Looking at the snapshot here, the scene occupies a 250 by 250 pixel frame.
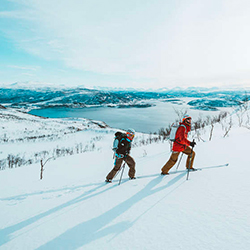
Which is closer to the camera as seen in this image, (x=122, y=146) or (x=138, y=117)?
(x=122, y=146)

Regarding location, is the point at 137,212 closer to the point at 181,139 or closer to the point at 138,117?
the point at 181,139

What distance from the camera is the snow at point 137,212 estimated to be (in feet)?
6.59

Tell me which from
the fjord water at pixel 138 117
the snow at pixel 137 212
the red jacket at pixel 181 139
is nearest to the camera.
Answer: the snow at pixel 137 212

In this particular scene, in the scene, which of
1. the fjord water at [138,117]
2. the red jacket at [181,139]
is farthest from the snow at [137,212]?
the fjord water at [138,117]

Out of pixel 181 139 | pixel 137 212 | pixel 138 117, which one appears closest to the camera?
pixel 137 212

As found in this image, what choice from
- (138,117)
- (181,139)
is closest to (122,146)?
(181,139)

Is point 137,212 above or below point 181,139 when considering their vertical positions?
below

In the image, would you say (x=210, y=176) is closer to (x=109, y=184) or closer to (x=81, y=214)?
(x=109, y=184)

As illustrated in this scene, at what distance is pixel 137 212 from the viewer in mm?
2664

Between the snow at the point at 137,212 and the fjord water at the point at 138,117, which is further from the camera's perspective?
the fjord water at the point at 138,117

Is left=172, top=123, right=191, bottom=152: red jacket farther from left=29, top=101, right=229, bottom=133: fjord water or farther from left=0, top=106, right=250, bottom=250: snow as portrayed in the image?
left=29, top=101, right=229, bottom=133: fjord water

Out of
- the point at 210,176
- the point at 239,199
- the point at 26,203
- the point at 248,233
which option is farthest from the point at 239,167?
the point at 26,203

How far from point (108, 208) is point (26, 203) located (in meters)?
2.04

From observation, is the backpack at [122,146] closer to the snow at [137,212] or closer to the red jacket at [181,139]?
the snow at [137,212]
